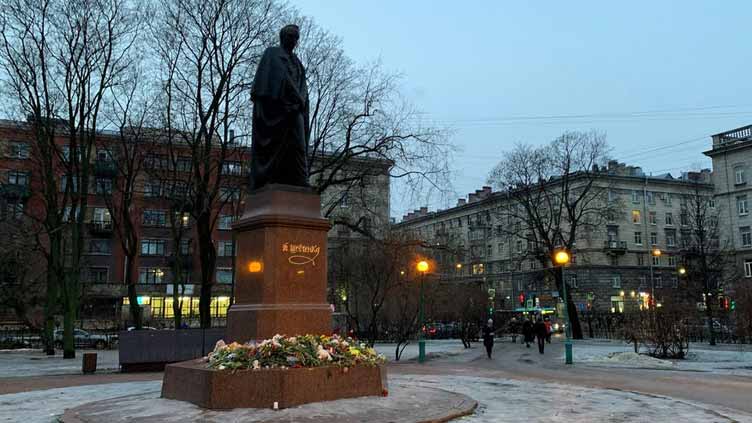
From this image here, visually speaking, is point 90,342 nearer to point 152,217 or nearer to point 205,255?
point 205,255

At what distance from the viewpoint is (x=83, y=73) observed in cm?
2638

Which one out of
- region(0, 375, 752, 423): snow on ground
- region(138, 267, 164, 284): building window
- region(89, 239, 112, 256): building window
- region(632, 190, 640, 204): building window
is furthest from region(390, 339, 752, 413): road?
region(632, 190, 640, 204): building window

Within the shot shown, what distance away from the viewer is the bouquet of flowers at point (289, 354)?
9.88m

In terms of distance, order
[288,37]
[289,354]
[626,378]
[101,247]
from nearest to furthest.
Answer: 1. [289,354]
2. [288,37]
3. [626,378]
4. [101,247]

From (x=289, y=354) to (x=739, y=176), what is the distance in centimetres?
6427

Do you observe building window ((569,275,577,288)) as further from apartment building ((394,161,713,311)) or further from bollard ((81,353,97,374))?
bollard ((81,353,97,374))

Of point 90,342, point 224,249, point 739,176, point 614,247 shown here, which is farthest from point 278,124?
point 614,247

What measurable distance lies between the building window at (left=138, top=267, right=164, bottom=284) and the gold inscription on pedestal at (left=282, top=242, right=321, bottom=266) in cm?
5641

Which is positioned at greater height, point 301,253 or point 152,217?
point 152,217

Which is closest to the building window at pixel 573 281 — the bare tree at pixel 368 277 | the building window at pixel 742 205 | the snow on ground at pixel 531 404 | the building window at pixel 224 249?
the building window at pixel 742 205

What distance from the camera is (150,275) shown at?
64.7 meters

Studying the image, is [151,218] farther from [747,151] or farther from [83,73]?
[747,151]

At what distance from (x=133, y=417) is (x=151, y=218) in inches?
2153

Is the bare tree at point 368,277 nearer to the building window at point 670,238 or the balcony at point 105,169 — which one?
the balcony at point 105,169
